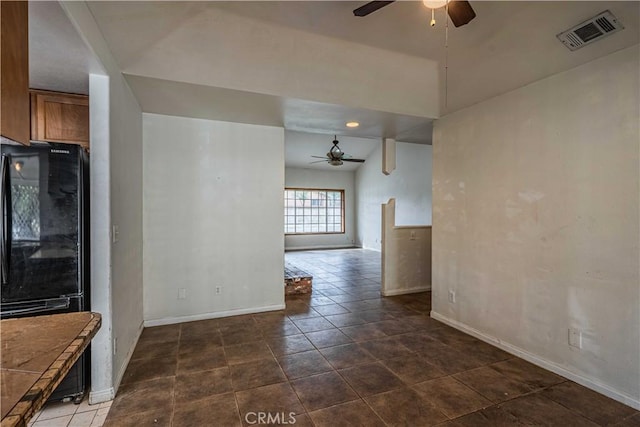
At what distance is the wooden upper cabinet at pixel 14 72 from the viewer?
3.45ft

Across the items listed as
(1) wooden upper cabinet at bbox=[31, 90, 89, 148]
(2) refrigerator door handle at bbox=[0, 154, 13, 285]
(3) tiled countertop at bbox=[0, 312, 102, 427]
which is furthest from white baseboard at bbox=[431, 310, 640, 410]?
(1) wooden upper cabinet at bbox=[31, 90, 89, 148]

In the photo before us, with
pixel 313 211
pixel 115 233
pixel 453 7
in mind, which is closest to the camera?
pixel 453 7

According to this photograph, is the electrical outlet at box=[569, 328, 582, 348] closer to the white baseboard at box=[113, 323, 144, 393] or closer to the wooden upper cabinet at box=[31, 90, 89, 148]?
the white baseboard at box=[113, 323, 144, 393]

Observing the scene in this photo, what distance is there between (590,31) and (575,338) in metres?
2.23

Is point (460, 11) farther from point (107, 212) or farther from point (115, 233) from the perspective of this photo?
point (115, 233)

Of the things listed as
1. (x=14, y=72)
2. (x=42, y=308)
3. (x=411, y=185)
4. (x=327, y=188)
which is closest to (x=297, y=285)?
(x=42, y=308)

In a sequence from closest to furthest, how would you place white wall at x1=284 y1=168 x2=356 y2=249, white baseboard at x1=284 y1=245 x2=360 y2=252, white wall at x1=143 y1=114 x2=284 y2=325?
white wall at x1=143 y1=114 x2=284 y2=325 < white baseboard at x1=284 y1=245 x2=360 y2=252 < white wall at x1=284 y1=168 x2=356 y2=249

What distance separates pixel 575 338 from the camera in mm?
2408

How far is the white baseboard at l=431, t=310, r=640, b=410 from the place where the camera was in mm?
2140

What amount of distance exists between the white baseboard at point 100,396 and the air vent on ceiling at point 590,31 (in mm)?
4095

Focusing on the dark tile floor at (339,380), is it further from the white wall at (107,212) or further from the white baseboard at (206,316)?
the white wall at (107,212)

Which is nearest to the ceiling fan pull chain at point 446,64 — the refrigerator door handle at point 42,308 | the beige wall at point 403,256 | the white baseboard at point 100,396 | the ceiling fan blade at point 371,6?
the ceiling fan blade at point 371,6

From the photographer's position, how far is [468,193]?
335 centimetres

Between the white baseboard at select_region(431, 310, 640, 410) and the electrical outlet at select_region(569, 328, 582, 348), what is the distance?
0.73 feet
